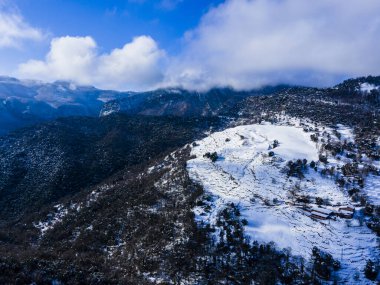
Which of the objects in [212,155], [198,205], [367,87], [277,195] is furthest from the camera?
[367,87]

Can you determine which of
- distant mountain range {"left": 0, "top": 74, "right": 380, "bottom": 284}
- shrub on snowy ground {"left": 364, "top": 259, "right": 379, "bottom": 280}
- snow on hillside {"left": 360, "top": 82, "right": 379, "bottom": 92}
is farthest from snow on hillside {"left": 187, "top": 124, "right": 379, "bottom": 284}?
snow on hillside {"left": 360, "top": 82, "right": 379, "bottom": 92}

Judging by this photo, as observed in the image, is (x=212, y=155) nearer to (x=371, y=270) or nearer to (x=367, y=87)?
(x=371, y=270)

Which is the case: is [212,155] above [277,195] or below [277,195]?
above

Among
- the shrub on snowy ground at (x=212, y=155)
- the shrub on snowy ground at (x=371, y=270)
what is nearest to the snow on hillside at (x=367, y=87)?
the shrub on snowy ground at (x=212, y=155)

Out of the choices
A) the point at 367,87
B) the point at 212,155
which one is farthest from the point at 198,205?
the point at 367,87

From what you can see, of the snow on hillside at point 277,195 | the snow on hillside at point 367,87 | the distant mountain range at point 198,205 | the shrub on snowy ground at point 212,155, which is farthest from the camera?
the snow on hillside at point 367,87

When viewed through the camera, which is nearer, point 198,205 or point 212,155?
point 198,205

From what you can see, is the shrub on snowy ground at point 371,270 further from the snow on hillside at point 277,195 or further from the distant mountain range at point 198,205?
the snow on hillside at point 277,195

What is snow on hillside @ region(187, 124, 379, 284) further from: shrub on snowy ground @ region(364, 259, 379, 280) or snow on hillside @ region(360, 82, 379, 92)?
snow on hillside @ region(360, 82, 379, 92)

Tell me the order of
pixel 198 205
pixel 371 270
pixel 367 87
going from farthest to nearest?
1. pixel 367 87
2. pixel 198 205
3. pixel 371 270
